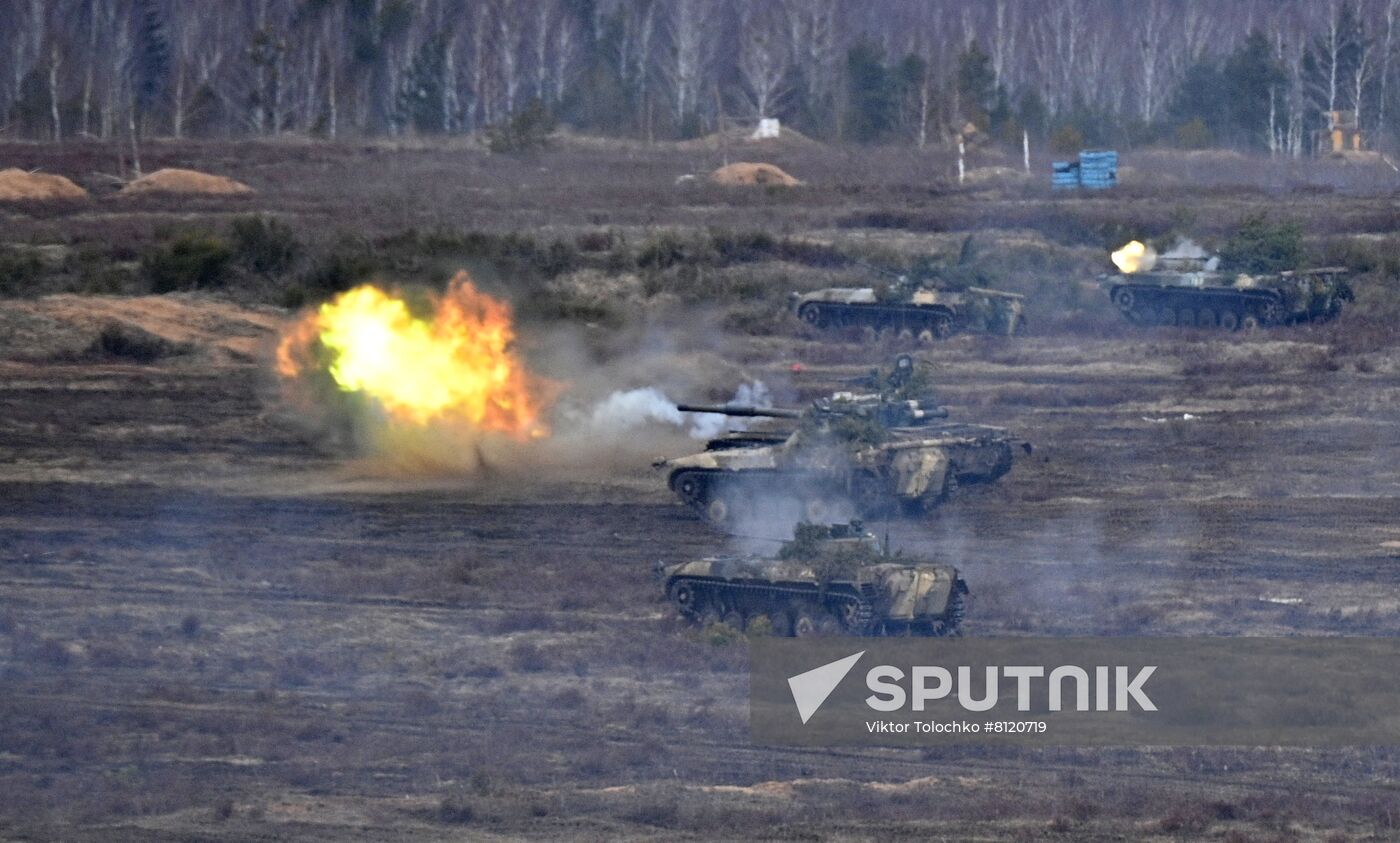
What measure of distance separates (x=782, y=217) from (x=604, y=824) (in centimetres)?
3723

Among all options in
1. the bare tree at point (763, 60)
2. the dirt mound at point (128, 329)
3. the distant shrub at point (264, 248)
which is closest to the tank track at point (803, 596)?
the dirt mound at point (128, 329)

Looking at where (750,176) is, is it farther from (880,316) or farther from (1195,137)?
(880,316)

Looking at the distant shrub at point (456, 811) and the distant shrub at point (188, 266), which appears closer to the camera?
the distant shrub at point (456, 811)

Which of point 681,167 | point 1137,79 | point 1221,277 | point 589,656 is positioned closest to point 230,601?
point 589,656

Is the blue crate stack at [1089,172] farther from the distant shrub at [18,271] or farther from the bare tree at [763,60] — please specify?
the distant shrub at [18,271]

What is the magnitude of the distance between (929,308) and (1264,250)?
745 cm

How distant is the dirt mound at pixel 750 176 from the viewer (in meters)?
63.7

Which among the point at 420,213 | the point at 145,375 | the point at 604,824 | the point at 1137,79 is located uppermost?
the point at 1137,79

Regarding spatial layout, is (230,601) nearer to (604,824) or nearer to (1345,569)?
(604,824)

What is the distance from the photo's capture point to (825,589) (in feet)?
70.1

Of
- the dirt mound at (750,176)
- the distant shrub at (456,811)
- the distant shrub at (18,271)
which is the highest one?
the dirt mound at (750,176)

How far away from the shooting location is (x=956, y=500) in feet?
94.8

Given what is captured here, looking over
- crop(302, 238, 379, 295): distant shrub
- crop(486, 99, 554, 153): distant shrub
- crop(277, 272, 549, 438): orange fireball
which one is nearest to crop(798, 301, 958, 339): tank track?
crop(302, 238, 379, 295): distant shrub

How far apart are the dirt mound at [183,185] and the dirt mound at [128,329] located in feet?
61.5
